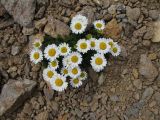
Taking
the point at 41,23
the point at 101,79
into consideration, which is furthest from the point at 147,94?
the point at 41,23

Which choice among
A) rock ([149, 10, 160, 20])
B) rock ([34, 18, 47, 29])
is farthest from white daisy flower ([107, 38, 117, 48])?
rock ([34, 18, 47, 29])

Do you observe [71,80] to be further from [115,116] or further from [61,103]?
[115,116]

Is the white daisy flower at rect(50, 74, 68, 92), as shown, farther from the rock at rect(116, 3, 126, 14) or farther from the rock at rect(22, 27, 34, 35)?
the rock at rect(116, 3, 126, 14)

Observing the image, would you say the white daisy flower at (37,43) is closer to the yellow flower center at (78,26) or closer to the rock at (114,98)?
the yellow flower center at (78,26)

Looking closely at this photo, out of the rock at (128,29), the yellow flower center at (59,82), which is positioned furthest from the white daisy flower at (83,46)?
the rock at (128,29)

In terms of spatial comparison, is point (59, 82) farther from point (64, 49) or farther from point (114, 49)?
point (114, 49)
